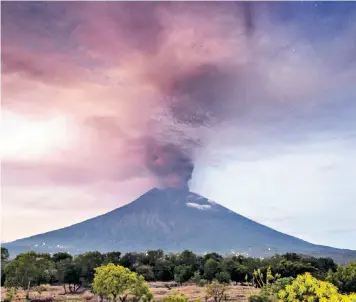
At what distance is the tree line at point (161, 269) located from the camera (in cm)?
5122

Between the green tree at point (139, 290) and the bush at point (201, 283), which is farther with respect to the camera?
the bush at point (201, 283)

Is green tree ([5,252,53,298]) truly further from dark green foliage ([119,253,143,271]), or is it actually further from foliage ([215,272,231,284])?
dark green foliage ([119,253,143,271])

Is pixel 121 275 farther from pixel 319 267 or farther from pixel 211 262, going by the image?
pixel 319 267

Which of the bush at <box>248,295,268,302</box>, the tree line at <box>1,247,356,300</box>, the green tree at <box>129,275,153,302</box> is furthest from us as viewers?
the tree line at <box>1,247,356,300</box>

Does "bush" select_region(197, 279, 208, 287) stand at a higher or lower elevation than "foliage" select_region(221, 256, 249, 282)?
lower

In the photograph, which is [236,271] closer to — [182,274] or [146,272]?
[182,274]

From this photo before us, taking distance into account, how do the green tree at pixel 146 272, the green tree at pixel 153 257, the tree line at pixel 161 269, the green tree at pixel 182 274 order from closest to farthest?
the tree line at pixel 161 269 < the green tree at pixel 182 274 < the green tree at pixel 146 272 < the green tree at pixel 153 257

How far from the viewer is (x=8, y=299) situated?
47.2 metres

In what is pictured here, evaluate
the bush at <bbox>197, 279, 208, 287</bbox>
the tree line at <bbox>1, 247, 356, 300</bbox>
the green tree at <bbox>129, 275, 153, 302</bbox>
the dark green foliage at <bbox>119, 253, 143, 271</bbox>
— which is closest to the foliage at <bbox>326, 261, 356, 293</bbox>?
the tree line at <bbox>1, 247, 356, 300</bbox>

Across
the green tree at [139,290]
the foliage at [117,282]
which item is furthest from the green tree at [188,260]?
the foliage at [117,282]

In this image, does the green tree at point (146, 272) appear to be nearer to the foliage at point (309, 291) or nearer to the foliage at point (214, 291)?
the foliage at point (214, 291)

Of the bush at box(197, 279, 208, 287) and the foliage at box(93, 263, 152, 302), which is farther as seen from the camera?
the bush at box(197, 279, 208, 287)

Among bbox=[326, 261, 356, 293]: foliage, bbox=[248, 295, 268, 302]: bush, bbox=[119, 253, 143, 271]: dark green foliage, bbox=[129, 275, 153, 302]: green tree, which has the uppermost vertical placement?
bbox=[119, 253, 143, 271]: dark green foliage

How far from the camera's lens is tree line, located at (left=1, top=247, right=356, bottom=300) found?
51.2 metres
